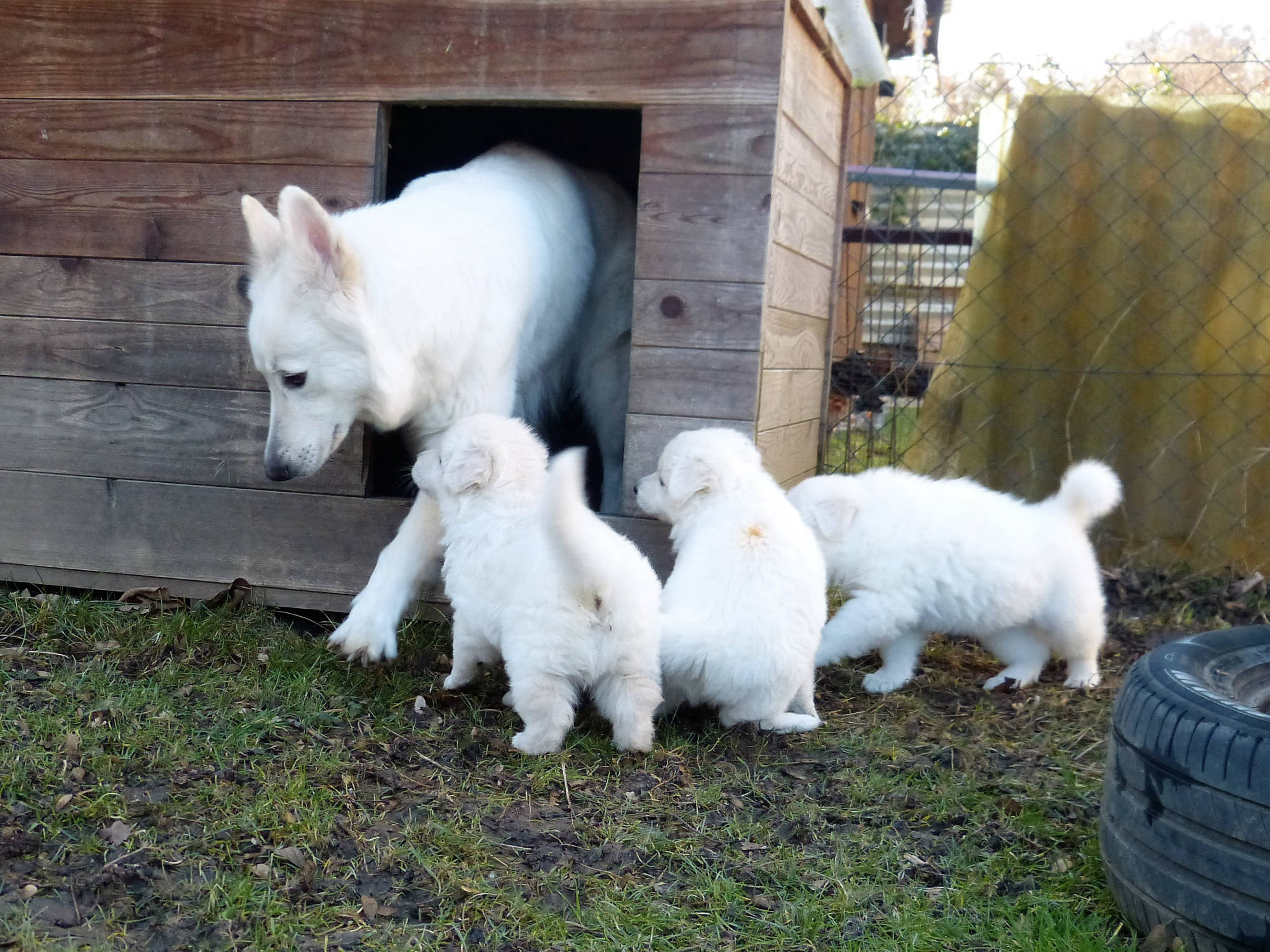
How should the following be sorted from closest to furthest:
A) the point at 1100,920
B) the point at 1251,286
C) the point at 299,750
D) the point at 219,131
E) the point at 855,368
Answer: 1. the point at 1100,920
2. the point at 299,750
3. the point at 219,131
4. the point at 1251,286
5. the point at 855,368

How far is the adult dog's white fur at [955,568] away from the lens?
3701 mm

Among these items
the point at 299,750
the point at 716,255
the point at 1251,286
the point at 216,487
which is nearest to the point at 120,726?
the point at 299,750

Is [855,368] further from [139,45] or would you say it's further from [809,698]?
[139,45]

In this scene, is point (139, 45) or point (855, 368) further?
point (855, 368)

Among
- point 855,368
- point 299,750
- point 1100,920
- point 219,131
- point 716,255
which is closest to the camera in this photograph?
point 1100,920

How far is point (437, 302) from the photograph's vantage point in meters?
3.58

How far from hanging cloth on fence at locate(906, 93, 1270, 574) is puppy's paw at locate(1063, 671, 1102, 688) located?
71.1 inches

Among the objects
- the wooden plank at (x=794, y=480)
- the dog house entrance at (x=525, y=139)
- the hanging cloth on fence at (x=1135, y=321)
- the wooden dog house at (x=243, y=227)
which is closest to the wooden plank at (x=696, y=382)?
the wooden dog house at (x=243, y=227)

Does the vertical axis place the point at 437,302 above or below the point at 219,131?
below

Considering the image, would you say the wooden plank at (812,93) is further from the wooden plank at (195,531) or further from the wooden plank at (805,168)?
the wooden plank at (195,531)

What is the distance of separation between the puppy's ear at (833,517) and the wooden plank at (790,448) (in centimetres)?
31

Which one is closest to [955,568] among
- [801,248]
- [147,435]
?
[801,248]

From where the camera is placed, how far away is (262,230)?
11.1 ft

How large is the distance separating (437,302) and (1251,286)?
3896 millimetres
